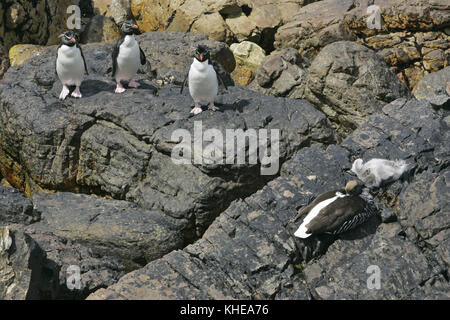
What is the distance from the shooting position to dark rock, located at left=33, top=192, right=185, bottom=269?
898 cm

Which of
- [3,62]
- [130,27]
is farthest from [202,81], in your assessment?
[3,62]

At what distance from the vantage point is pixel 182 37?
46.9 ft

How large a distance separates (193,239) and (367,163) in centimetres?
324

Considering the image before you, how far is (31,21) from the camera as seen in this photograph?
690 inches

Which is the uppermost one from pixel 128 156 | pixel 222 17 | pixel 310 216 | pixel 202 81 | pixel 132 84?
pixel 202 81

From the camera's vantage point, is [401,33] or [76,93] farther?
[401,33]

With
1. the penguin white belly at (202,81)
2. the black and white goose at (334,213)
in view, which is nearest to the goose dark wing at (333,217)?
the black and white goose at (334,213)

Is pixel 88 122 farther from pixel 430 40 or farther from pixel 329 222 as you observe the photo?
pixel 430 40

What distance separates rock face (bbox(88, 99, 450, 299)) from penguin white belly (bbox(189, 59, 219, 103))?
2401mm

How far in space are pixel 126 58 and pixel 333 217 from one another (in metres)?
5.82

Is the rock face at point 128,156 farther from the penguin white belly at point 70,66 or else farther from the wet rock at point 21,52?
the wet rock at point 21,52

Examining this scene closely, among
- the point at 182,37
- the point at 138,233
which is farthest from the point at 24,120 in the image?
the point at 182,37

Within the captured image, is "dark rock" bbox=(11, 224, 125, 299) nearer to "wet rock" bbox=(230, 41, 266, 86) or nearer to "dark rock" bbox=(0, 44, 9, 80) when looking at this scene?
"dark rock" bbox=(0, 44, 9, 80)

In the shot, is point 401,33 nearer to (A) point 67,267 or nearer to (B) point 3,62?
(B) point 3,62
